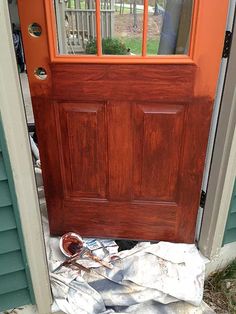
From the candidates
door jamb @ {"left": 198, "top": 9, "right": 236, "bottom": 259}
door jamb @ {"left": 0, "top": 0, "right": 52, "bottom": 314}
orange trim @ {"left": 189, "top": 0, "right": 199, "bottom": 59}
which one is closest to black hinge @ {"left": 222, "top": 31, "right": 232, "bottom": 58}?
door jamb @ {"left": 198, "top": 9, "right": 236, "bottom": 259}

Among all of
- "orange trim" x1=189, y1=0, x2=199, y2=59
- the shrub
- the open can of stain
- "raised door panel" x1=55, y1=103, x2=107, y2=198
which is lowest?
the open can of stain

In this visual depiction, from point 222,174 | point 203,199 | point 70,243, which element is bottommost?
point 70,243

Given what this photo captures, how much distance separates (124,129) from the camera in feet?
4.85

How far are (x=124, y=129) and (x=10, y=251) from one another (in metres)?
0.77

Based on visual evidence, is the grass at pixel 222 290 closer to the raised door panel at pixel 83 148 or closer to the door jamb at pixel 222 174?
the door jamb at pixel 222 174

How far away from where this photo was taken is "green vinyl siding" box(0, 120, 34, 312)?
1132 mm

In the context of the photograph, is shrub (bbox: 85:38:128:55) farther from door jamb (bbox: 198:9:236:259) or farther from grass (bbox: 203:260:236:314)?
grass (bbox: 203:260:236:314)

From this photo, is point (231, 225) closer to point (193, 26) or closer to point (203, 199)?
point (203, 199)

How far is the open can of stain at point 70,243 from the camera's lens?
1.71 m

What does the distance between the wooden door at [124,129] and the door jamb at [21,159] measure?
369 mm

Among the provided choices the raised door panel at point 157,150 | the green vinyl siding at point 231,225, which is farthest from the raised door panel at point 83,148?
the green vinyl siding at point 231,225

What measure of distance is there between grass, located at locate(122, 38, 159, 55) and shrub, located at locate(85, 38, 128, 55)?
0.9 inches

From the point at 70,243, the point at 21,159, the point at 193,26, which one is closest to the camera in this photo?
the point at 21,159

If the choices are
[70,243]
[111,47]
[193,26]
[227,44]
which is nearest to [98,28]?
[111,47]
